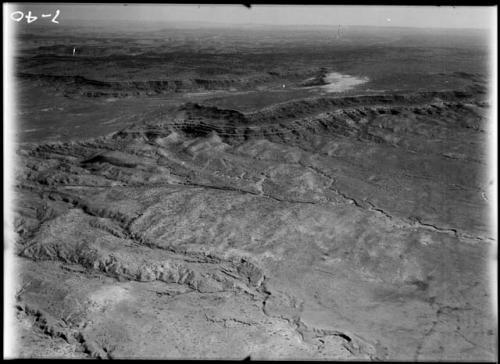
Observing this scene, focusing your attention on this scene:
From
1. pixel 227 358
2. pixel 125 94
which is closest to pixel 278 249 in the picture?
pixel 227 358

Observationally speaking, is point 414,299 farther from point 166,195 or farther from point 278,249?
point 166,195

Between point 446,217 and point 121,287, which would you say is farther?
point 446,217

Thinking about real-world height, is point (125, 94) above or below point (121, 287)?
above

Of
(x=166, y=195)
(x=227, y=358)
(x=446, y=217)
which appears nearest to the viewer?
(x=227, y=358)

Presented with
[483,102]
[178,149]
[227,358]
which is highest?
[483,102]

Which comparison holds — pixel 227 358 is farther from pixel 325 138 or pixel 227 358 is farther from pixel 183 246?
pixel 325 138

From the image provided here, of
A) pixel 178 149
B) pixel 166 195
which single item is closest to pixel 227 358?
pixel 166 195

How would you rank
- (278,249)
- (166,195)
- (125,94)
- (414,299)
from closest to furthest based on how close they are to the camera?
(414,299)
(278,249)
(166,195)
(125,94)
